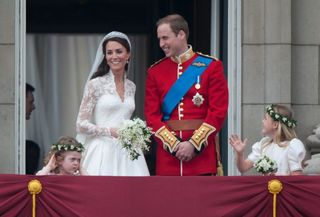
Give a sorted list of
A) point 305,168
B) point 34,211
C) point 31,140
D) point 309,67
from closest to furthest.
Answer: point 34,211 → point 305,168 → point 309,67 → point 31,140

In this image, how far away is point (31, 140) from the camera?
19922mm

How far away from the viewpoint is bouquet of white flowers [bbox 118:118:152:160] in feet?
47.4

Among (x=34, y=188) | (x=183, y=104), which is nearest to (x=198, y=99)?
(x=183, y=104)

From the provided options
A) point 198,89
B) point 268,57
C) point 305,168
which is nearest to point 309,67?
point 268,57

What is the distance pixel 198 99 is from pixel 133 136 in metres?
0.82

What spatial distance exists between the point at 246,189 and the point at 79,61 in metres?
6.96

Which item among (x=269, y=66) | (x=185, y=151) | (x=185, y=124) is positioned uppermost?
(x=269, y=66)

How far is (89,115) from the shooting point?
599 inches

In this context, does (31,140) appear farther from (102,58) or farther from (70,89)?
(102,58)

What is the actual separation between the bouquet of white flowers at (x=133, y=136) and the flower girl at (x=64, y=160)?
39 centimetres

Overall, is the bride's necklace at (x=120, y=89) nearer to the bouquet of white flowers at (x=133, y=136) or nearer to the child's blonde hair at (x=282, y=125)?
the bouquet of white flowers at (x=133, y=136)

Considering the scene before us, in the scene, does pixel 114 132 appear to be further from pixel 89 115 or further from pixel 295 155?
pixel 295 155

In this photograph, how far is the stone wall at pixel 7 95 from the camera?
16953 mm

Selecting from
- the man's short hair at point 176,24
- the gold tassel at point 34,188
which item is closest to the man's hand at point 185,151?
the man's short hair at point 176,24
